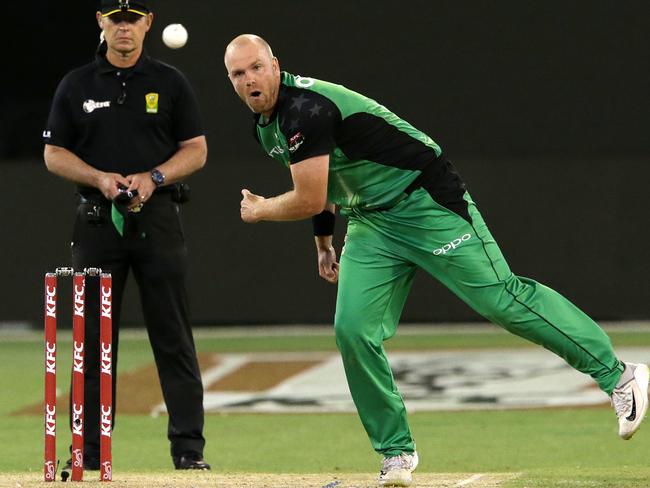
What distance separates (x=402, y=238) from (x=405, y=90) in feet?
28.4

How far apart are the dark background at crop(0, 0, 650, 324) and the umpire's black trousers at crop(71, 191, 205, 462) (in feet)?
23.9

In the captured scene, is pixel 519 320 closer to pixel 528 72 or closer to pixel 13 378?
pixel 13 378

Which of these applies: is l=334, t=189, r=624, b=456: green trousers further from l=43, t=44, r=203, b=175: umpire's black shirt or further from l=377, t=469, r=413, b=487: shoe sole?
l=43, t=44, r=203, b=175: umpire's black shirt

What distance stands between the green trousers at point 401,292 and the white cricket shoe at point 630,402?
5 centimetres

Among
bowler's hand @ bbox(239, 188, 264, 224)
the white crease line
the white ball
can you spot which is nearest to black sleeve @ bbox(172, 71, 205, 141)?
the white ball

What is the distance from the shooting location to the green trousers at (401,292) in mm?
6047

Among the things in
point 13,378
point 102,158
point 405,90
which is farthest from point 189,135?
point 405,90

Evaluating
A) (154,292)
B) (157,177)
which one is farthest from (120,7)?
(154,292)

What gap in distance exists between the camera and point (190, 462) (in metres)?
7.31

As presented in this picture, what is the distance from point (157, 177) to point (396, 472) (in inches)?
78.9

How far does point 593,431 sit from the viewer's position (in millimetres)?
8961

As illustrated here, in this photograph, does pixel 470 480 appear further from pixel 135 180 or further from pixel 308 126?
pixel 135 180

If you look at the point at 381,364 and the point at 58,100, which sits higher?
the point at 58,100

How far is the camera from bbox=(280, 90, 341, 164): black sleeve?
591cm
